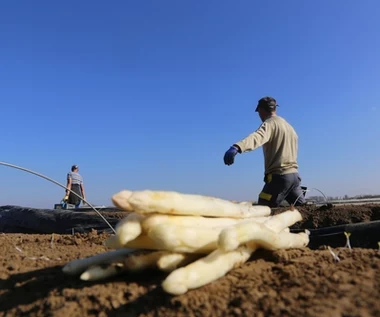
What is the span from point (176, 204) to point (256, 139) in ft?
9.74

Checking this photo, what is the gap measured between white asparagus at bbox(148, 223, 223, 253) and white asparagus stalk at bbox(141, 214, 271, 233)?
50 millimetres

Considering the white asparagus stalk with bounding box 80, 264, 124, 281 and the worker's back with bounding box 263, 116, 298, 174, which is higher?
the worker's back with bounding box 263, 116, 298, 174

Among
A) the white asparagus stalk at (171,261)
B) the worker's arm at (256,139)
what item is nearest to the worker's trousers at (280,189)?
the worker's arm at (256,139)

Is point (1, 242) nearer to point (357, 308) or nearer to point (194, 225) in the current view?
point (194, 225)

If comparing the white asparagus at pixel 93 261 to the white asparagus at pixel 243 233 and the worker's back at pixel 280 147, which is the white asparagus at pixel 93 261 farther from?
the worker's back at pixel 280 147

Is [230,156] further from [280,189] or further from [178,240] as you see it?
[178,240]

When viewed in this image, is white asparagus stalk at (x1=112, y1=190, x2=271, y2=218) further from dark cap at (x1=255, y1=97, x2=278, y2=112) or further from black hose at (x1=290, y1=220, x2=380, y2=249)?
dark cap at (x1=255, y1=97, x2=278, y2=112)

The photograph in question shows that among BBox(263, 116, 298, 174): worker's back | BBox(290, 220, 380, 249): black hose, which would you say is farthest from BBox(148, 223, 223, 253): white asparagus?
BBox(263, 116, 298, 174): worker's back

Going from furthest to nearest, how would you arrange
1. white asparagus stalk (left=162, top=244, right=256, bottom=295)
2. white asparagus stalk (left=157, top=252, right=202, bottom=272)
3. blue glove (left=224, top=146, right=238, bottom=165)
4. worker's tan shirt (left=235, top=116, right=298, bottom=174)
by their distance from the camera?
worker's tan shirt (left=235, top=116, right=298, bottom=174) → blue glove (left=224, top=146, right=238, bottom=165) → white asparagus stalk (left=157, top=252, right=202, bottom=272) → white asparagus stalk (left=162, top=244, right=256, bottom=295)

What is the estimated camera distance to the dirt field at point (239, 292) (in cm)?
151

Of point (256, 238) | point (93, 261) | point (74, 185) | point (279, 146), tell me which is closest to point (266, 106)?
point (279, 146)

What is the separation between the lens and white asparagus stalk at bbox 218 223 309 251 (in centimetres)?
174

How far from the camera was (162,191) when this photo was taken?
1882 mm

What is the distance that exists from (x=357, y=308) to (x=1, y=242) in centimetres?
345
